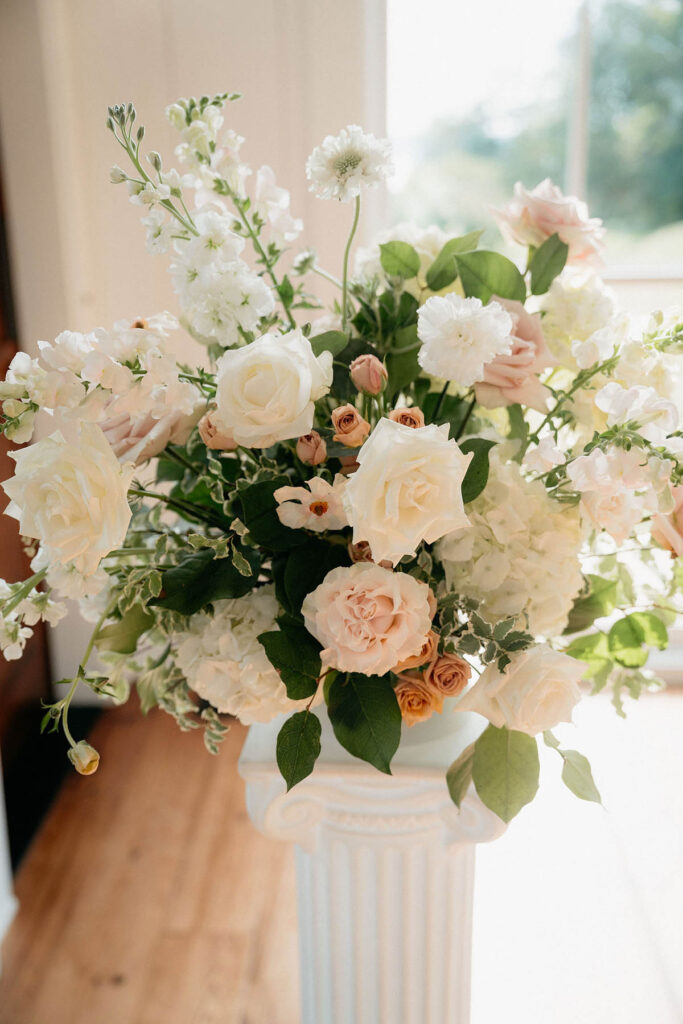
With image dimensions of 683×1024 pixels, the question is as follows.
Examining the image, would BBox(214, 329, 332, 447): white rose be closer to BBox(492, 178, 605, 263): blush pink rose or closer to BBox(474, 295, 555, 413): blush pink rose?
BBox(474, 295, 555, 413): blush pink rose

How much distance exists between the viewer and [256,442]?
2.07 ft

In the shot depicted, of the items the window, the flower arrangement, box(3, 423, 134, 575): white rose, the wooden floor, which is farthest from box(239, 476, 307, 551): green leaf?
the window

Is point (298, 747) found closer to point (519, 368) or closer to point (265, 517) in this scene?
point (265, 517)

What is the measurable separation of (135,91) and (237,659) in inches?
67.8

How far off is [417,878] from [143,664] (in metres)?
0.35

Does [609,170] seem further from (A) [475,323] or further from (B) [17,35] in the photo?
(A) [475,323]

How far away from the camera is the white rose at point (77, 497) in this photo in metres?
0.59

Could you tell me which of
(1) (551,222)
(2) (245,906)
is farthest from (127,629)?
(2) (245,906)

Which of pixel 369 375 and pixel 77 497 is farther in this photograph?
pixel 369 375

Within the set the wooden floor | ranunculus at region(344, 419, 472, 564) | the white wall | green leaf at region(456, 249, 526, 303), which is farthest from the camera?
the white wall

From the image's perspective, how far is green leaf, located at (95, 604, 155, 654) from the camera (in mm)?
780

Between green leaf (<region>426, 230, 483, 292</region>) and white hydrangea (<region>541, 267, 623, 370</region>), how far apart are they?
0.29ft

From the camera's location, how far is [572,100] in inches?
91.7

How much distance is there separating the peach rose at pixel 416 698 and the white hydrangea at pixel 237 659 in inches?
3.4
